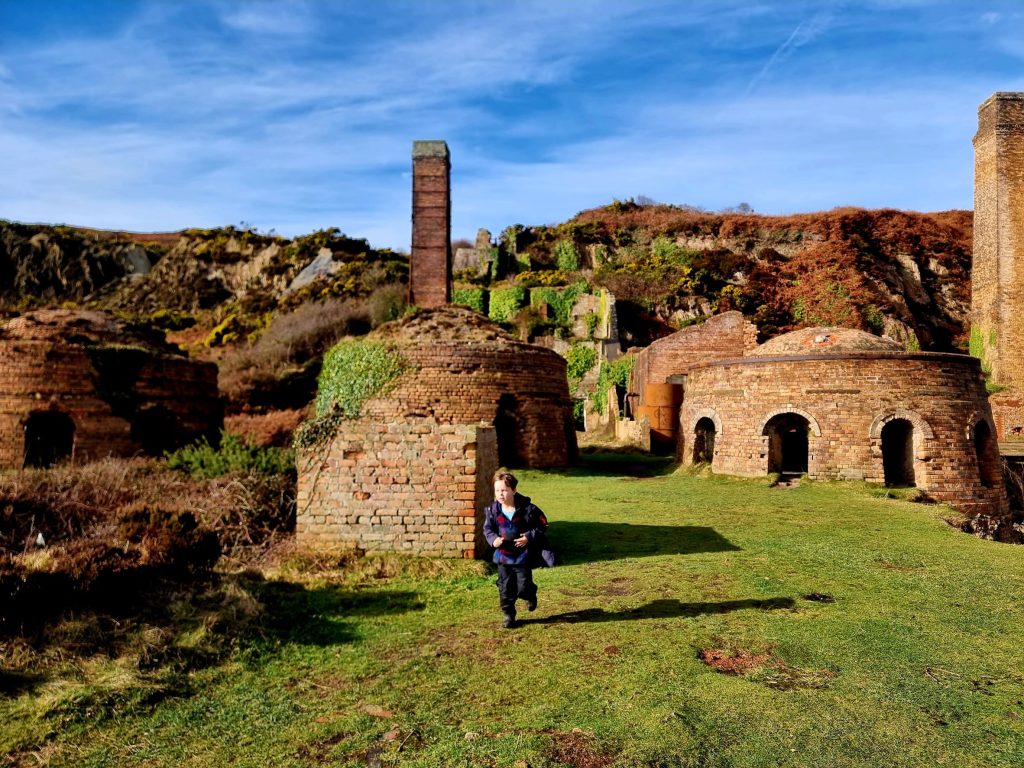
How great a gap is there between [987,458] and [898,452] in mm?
1557

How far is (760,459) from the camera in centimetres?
1410

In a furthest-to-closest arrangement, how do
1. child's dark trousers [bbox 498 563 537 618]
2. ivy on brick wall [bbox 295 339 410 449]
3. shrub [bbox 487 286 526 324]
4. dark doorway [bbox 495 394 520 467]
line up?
shrub [bbox 487 286 526 324] → dark doorway [bbox 495 394 520 467] → ivy on brick wall [bbox 295 339 410 449] → child's dark trousers [bbox 498 563 537 618]

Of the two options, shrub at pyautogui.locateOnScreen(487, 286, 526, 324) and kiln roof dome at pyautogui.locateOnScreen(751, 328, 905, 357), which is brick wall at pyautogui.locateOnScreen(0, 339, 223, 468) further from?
shrub at pyautogui.locateOnScreen(487, 286, 526, 324)

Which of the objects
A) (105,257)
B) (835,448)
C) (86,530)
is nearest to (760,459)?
(835,448)

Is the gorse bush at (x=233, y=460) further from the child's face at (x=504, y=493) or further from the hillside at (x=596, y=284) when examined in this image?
the hillside at (x=596, y=284)

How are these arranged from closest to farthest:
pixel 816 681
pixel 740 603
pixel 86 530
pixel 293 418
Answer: pixel 816 681 < pixel 740 603 < pixel 86 530 < pixel 293 418

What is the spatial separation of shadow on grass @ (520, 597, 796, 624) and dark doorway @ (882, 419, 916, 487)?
9318mm

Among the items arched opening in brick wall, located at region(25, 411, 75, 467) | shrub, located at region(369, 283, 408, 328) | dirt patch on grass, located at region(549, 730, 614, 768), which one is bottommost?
dirt patch on grass, located at region(549, 730, 614, 768)

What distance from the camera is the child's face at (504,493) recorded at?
5.50 m

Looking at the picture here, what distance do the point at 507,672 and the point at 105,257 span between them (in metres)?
63.8

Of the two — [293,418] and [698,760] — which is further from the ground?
[293,418]

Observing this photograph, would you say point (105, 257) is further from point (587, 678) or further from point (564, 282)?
point (587, 678)

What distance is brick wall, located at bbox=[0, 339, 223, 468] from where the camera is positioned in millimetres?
12836

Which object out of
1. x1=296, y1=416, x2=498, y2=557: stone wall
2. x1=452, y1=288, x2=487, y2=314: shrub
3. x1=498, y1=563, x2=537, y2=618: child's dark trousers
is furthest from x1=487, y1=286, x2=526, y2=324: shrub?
x1=498, y1=563, x2=537, y2=618: child's dark trousers
